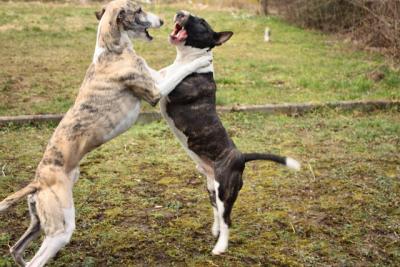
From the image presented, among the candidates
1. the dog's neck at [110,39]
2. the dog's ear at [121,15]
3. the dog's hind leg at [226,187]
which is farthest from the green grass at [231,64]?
the dog's hind leg at [226,187]

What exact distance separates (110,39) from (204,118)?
888 mm

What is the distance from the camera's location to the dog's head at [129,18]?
12.9ft

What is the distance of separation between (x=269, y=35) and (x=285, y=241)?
493 inches

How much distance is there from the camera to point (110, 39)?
393cm

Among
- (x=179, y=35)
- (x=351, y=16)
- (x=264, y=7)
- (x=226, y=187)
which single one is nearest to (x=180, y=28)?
(x=179, y=35)

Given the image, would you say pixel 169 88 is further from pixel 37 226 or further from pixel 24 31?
pixel 24 31

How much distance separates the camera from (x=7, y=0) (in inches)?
866

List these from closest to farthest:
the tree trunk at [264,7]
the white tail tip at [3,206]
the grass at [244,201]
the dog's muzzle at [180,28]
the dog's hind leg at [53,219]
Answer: the dog's hind leg at [53,219] → the white tail tip at [3,206] → the dog's muzzle at [180,28] → the grass at [244,201] → the tree trunk at [264,7]

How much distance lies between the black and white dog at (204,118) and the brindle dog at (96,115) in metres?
0.12

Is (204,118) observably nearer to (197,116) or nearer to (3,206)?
(197,116)

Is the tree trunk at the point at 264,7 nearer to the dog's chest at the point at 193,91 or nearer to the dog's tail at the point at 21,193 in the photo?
the dog's chest at the point at 193,91

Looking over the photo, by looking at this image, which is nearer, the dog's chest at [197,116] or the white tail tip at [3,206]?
the white tail tip at [3,206]

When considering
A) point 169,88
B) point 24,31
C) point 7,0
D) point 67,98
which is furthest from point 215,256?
point 7,0

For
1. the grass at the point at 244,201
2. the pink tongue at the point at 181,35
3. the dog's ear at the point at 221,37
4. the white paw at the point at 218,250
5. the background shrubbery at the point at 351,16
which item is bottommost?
the background shrubbery at the point at 351,16
